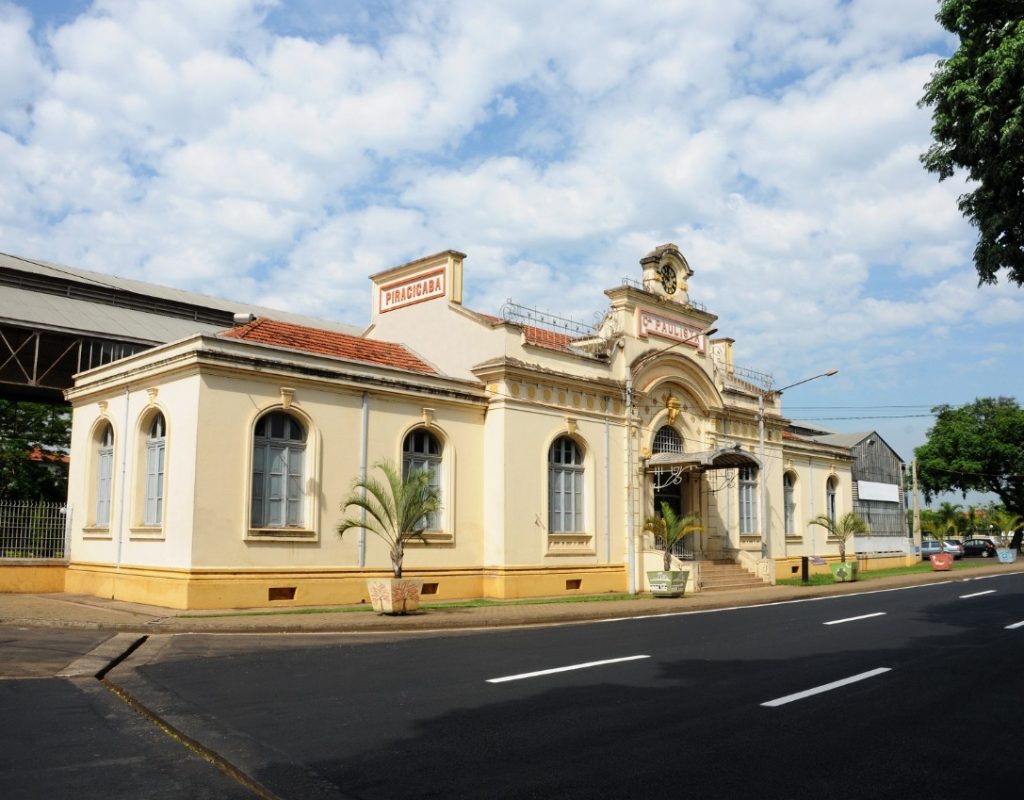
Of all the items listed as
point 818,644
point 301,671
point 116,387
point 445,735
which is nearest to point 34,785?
point 445,735

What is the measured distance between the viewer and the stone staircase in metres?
26.1

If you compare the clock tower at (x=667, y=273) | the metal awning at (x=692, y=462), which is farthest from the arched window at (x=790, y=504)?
the clock tower at (x=667, y=273)

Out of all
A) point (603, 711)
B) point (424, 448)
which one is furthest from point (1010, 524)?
point (603, 711)

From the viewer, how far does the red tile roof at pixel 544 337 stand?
76.3 feet

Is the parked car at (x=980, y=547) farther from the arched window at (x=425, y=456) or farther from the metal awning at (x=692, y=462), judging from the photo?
the arched window at (x=425, y=456)

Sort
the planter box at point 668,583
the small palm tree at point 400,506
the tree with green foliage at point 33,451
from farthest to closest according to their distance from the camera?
the tree with green foliage at point 33,451 → the planter box at point 668,583 → the small palm tree at point 400,506

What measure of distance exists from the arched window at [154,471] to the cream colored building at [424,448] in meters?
0.05

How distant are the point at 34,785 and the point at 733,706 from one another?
223 inches

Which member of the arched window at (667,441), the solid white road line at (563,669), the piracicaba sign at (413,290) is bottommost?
the solid white road line at (563,669)

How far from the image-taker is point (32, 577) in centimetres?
2077

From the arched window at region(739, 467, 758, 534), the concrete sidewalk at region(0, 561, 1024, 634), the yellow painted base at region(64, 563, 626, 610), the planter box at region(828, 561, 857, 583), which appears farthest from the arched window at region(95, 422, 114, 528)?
the planter box at region(828, 561, 857, 583)

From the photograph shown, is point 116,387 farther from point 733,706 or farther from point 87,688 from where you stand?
point 733,706

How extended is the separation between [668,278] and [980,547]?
43875 millimetres

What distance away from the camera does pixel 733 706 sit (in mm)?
8320
